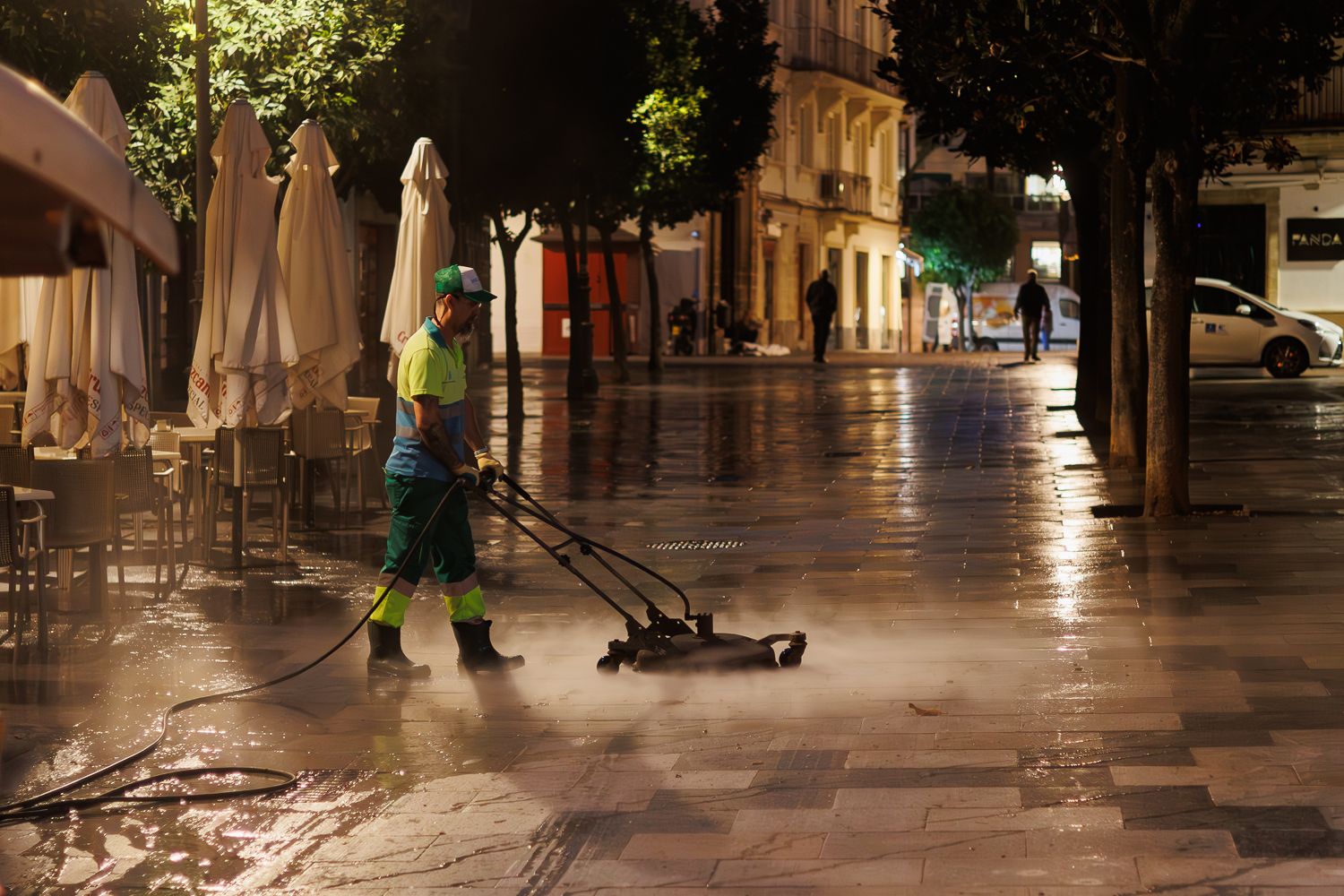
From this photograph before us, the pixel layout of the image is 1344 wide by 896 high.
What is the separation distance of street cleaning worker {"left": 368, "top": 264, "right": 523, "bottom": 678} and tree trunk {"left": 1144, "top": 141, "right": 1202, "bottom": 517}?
621cm

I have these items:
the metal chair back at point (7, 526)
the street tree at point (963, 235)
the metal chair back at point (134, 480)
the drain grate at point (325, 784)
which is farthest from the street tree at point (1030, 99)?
the street tree at point (963, 235)

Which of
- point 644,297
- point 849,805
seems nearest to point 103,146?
point 849,805

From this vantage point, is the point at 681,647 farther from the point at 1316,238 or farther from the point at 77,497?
the point at 1316,238

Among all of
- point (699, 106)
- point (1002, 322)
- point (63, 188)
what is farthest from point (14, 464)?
point (1002, 322)

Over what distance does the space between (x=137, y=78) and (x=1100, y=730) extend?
11.7 meters

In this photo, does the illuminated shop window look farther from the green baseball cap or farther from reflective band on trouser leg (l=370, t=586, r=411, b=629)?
reflective band on trouser leg (l=370, t=586, r=411, b=629)

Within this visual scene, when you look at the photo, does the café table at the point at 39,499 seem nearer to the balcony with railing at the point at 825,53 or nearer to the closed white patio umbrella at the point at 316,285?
the closed white patio umbrella at the point at 316,285

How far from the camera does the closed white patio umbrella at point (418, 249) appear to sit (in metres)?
14.8

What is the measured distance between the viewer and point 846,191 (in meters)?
63.9

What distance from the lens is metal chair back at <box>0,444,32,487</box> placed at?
10344 mm

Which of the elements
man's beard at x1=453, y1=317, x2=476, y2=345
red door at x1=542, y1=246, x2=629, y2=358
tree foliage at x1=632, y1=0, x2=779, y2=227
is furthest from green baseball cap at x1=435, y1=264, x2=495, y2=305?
red door at x1=542, y1=246, x2=629, y2=358

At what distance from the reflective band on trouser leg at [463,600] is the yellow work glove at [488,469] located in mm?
512

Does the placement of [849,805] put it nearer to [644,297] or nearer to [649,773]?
[649,773]

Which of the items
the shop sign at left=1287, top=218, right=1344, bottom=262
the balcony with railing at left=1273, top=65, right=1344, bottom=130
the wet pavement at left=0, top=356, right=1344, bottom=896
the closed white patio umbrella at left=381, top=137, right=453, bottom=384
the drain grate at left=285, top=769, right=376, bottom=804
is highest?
the balcony with railing at left=1273, top=65, right=1344, bottom=130
